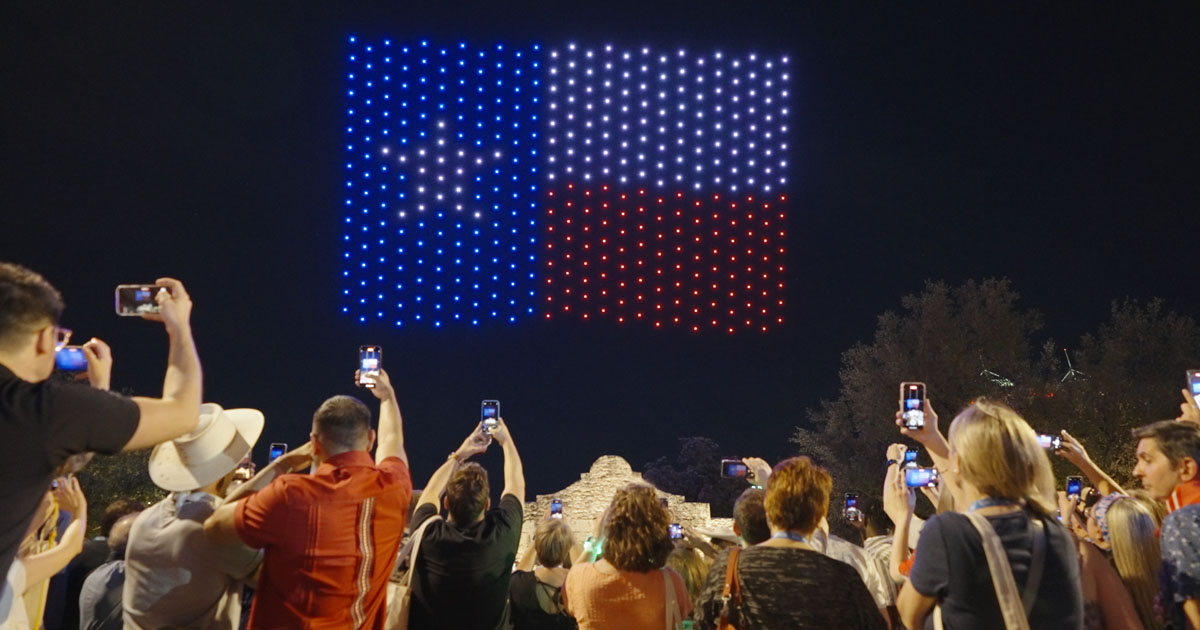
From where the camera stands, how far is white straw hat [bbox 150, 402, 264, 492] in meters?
3.13

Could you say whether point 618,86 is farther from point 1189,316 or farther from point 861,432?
point 1189,316

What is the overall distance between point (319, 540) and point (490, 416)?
205cm

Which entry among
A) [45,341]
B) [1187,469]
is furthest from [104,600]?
[1187,469]

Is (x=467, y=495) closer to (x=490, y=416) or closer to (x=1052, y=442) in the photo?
(x=490, y=416)

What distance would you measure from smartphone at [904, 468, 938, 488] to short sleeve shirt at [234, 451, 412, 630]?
2.40 metres

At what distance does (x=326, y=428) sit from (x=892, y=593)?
2.85 m

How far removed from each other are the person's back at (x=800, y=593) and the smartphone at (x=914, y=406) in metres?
1.32

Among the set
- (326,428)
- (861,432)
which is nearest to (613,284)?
(861,432)

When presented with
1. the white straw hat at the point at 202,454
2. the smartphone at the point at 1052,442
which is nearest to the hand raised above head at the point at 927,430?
the smartphone at the point at 1052,442

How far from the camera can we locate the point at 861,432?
19766 mm

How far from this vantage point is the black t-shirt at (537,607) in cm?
435

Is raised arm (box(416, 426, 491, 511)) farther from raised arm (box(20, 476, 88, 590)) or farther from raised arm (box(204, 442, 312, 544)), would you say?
raised arm (box(20, 476, 88, 590))

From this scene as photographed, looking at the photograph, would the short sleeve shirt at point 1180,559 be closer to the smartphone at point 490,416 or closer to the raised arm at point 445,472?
the raised arm at point 445,472

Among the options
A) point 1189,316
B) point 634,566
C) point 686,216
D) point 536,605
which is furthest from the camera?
point 1189,316
